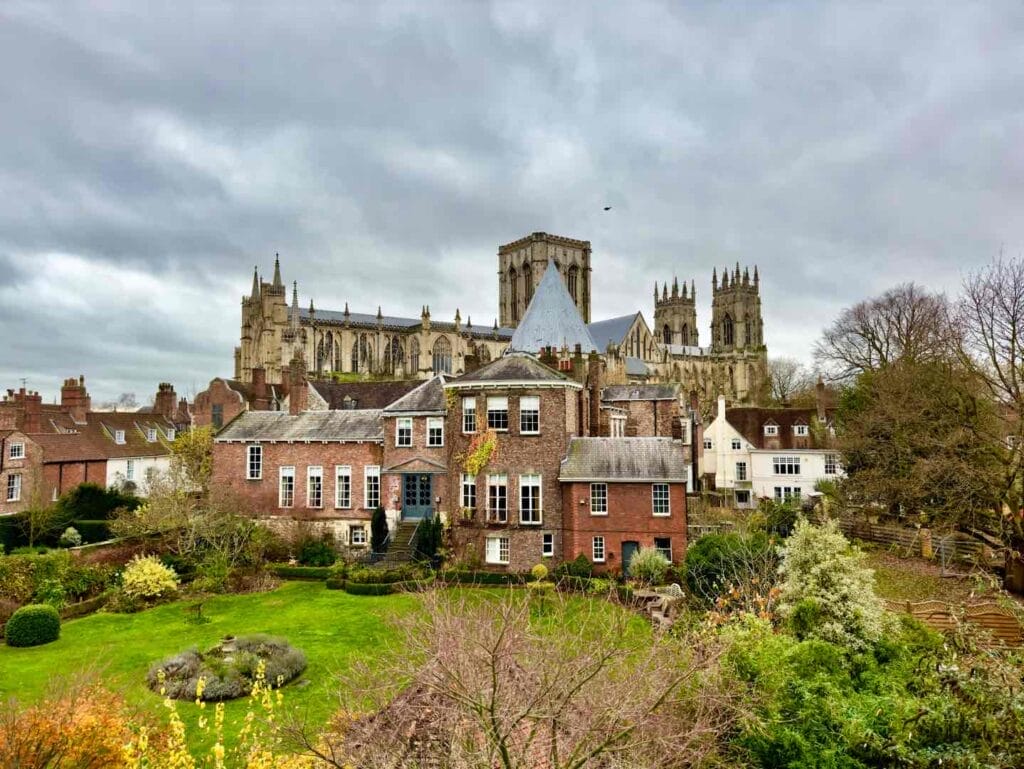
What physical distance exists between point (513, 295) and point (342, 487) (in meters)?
88.9

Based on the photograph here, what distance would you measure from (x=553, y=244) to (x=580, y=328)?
6780 cm

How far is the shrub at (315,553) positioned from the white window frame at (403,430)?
19.3ft

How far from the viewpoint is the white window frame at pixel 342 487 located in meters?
34.3

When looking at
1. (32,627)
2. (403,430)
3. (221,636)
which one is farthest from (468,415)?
(32,627)

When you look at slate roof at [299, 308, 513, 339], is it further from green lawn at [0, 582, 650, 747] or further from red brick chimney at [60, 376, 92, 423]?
green lawn at [0, 582, 650, 747]

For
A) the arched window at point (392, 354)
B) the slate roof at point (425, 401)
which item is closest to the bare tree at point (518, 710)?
the slate roof at point (425, 401)

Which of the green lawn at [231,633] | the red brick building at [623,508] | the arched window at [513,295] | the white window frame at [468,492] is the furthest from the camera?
the arched window at [513,295]

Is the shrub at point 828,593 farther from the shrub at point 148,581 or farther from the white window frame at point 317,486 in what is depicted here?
the white window frame at point 317,486

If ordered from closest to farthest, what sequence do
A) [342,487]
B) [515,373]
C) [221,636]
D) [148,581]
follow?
[221,636] → [148,581] → [515,373] → [342,487]

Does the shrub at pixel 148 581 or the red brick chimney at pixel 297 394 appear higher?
the red brick chimney at pixel 297 394

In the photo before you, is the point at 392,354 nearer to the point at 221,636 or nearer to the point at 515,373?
the point at 515,373

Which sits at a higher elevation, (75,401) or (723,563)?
(75,401)

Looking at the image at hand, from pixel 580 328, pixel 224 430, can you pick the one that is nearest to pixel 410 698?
pixel 224 430

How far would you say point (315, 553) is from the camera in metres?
31.7
